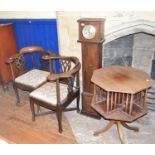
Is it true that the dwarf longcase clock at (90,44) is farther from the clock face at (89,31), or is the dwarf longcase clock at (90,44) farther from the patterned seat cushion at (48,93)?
the patterned seat cushion at (48,93)

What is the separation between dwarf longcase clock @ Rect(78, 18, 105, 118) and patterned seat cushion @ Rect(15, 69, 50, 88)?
574mm

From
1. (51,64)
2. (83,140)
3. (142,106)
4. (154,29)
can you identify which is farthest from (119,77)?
(51,64)

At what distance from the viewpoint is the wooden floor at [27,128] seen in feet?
7.15

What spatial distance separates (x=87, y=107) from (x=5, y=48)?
1567mm

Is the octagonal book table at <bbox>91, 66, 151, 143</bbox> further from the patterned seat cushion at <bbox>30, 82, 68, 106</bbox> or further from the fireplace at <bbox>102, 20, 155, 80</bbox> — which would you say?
the fireplace at <bbox>102, 20, 155, 80</bbox>

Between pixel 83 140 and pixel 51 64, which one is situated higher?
pixel 51 64

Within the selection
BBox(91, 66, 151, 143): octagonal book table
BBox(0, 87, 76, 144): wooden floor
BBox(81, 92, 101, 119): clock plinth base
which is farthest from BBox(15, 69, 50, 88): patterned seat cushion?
BBox(91, 66, 151, 143): octagonal book table

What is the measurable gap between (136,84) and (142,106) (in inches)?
12.0

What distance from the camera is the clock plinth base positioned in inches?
95.6

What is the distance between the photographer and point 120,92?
176cm

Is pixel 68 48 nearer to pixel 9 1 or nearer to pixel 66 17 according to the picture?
pixel 66 17

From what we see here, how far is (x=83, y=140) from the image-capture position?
215cm

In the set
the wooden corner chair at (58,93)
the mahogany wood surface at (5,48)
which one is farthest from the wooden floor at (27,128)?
the mahogany wood surface at (5,48)

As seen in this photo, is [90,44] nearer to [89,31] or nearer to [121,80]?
[89,31]
